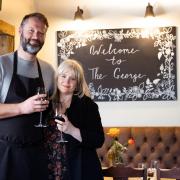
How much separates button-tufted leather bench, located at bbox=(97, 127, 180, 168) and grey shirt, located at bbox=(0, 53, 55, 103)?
7.01 ft

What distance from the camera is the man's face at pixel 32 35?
2217 millimetres

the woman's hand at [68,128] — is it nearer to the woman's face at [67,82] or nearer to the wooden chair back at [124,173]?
the woman's face at [67,82]

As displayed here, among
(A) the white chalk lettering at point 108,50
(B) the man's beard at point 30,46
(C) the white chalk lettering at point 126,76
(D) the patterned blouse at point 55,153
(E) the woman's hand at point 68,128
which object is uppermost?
(A) the white chalk lettering at point 108,50

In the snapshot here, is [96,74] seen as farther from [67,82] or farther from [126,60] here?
[67,82]

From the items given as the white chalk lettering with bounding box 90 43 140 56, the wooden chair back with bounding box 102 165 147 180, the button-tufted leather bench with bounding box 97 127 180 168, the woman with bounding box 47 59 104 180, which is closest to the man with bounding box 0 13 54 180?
the woman with bounding box 47 59 104 180

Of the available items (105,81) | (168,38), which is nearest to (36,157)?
(105,81)

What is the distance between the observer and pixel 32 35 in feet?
7.34

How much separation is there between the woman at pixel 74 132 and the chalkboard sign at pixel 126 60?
7.16ft

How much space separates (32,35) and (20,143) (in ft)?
2.07

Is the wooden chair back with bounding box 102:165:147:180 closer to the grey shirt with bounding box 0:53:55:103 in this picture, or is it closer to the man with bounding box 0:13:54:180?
the man with bounding box 0:13:54:180

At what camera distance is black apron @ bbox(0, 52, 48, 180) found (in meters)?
2.13

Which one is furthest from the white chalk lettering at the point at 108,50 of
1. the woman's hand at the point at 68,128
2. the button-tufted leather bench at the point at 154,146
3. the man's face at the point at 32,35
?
the woman's hand at the point at 68,128

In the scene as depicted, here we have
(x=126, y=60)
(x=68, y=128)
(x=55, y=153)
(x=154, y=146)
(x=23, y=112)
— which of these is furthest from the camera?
(x=126, y=60)

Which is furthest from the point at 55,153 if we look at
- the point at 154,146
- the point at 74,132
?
the point at 154,146
